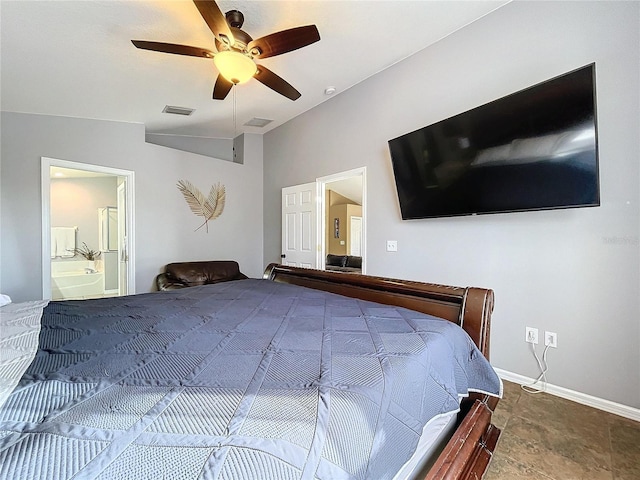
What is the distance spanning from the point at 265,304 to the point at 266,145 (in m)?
4.22

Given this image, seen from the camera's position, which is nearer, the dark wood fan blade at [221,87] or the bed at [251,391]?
the bed at [251,391]

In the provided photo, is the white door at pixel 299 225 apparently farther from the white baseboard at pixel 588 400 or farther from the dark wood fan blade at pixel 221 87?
the white baseboard at pixel 588 400

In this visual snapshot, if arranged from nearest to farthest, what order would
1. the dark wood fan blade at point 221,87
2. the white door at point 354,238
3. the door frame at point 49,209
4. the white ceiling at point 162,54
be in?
the white ceiling at point 162,54, the dark wood fan blade at point 221,87, the door frame at point 49,209, the white door at point 354,238

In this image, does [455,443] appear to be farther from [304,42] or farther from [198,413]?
[304,42]

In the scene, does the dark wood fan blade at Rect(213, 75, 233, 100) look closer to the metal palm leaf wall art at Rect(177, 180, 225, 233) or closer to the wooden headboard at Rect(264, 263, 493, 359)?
the wooden headboard at Rect(264, 263, 493, 359)

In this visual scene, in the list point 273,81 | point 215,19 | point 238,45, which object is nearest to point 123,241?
point 273,81

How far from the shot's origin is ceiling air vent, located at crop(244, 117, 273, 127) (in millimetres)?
4503

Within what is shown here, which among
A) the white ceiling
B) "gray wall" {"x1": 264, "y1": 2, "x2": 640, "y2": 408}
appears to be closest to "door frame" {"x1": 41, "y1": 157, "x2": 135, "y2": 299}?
the white ceiling

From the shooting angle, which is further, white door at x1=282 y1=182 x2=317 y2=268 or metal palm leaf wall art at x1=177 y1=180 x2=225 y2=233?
metal palm leaf wall art at x1=177 y1=180 x2=225 y2=233

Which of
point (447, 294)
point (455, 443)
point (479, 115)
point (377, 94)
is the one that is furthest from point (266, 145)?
point (455, 443)

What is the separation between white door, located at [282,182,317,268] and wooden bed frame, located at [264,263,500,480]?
7.77 feet

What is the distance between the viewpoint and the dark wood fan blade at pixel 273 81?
2.35 m

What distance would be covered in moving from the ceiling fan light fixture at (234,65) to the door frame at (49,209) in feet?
8.58

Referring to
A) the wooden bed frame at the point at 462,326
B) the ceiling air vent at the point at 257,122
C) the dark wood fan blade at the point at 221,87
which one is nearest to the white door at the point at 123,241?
the ceiling air vent at the point at 257,122
